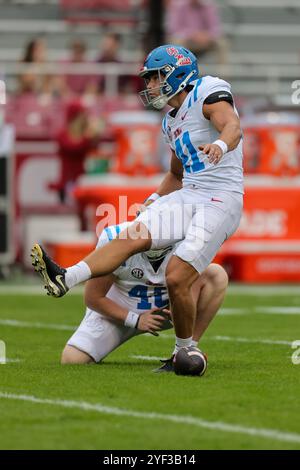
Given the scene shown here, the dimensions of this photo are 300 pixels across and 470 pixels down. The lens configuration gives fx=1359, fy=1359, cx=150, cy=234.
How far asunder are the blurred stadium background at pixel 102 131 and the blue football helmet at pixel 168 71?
7.30 metres

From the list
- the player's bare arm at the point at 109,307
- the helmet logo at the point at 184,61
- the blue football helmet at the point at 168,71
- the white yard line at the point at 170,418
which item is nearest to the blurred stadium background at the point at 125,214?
the white yard line at the point at 170,418

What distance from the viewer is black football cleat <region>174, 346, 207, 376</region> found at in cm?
711

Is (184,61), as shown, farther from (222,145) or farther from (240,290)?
(240,290)

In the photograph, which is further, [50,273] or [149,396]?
[50,273]

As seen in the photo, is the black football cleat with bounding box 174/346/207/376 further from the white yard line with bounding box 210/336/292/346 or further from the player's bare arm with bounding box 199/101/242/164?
the white yard line with bounding box 210/336/292/346

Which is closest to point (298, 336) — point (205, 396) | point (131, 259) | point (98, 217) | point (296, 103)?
point (131, 259)

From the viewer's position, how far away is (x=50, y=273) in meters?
6.98

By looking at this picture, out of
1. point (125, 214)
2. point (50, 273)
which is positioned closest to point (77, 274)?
point (50, 273)

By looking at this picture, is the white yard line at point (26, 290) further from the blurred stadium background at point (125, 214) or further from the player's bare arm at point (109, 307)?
the player's bare arm at point (109, 307)

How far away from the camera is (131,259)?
763 cm

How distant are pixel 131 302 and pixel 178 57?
141cm

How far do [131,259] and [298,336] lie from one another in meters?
2.32

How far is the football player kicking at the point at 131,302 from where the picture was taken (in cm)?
755

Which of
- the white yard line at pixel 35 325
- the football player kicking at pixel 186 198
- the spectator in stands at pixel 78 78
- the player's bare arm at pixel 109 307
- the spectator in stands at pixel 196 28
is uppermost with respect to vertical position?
the football player kicking at pixel 186 198
